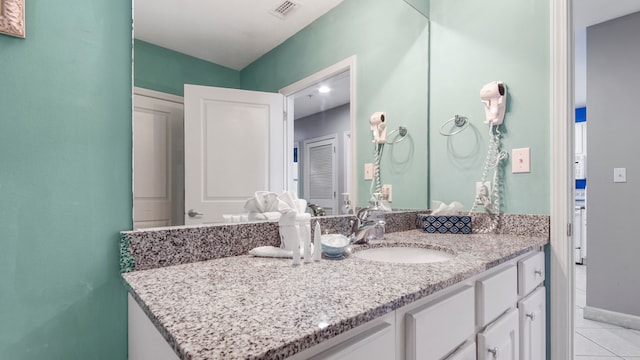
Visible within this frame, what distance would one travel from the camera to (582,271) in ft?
13.5

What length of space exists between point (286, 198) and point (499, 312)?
0.80 metres

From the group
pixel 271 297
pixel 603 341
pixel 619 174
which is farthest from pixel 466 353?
pixel 619 174

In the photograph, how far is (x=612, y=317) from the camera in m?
2.51

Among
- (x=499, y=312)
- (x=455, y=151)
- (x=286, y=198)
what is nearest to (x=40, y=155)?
(x=286, y=198)

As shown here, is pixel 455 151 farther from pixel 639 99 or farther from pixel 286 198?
pixel 639 99

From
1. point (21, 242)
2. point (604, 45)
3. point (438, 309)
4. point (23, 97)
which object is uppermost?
point (604, 45)

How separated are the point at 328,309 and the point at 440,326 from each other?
0.35 metres

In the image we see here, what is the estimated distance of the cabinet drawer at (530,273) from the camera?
1157 millimetres

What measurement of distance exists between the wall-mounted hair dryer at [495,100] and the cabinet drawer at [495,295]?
0.77m

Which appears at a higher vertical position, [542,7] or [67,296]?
[542,7]

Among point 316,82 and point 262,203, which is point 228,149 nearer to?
point 262,203

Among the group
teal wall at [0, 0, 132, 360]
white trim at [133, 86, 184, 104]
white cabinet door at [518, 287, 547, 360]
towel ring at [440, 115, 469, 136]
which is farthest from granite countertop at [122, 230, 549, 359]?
towel ring at [440, 115, 469, 136]

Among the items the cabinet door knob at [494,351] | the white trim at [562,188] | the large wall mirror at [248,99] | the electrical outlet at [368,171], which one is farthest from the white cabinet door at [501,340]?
the electrical outlet at [368,171]

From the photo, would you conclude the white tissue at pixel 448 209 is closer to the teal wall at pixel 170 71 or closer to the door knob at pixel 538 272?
the door knob at pixel 538 272
